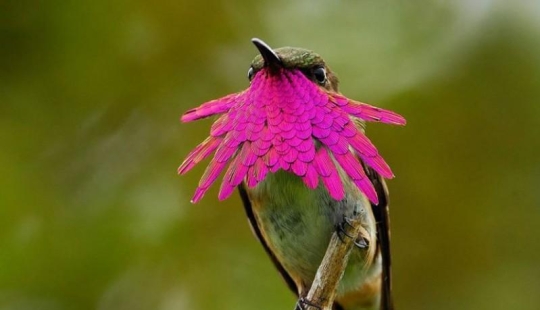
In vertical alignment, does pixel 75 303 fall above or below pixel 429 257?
below

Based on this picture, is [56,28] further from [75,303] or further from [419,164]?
[419,164]

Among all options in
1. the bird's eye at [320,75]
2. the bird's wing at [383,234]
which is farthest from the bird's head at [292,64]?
the bird's wing at [383,234]

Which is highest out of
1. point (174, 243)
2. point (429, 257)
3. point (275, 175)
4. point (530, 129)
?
point (530, 129)

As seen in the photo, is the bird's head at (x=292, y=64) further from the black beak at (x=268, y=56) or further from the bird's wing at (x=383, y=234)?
the bird's wing at (x=383, y=234)

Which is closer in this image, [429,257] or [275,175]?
[275,175]

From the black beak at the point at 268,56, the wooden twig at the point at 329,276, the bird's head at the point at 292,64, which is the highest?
the bird's head at the point at 292,64

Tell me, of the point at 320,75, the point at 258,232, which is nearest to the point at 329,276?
the point at 320,75

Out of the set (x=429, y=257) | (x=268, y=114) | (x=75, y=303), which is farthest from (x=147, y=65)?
(x=268, y=114)
